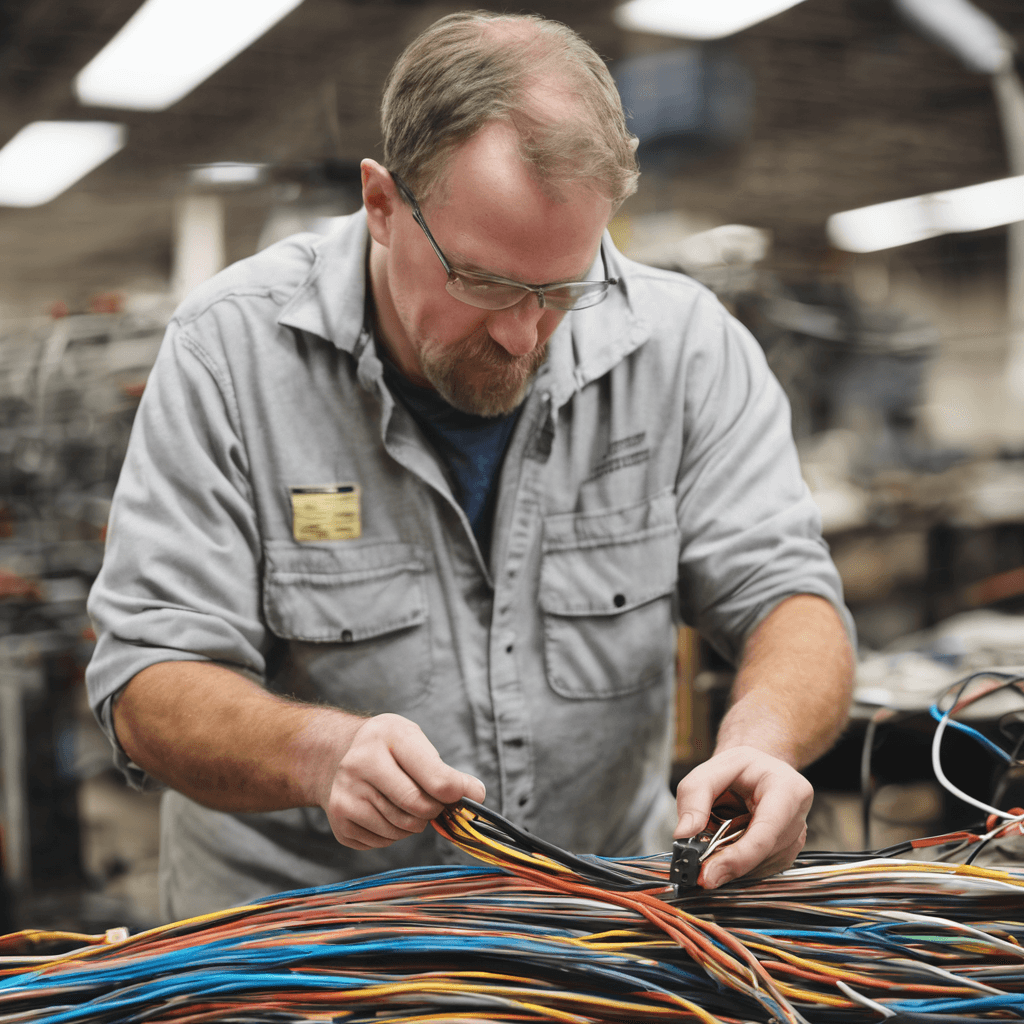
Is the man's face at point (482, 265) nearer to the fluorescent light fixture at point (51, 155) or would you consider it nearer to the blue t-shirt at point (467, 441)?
the blue t-shirt at point (467, 441)

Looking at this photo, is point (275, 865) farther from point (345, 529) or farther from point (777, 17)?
point (777, 17)

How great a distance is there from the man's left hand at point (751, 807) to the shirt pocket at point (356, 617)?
1.38 ft

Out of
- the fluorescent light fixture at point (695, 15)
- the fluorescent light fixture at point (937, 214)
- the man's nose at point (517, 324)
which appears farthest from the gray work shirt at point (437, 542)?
the fluorescent light fixture at point (937, 214)

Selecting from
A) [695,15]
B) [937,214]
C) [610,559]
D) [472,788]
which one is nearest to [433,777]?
[472,788]

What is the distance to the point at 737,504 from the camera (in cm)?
116

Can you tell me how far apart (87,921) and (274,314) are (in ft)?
6.84

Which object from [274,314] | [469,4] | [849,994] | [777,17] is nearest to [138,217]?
[469,4]

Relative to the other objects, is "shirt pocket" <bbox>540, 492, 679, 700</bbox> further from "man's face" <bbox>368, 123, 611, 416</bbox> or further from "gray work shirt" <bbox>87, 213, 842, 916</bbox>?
"man's face" <bbox>368, 123, 611, 416</bbox>

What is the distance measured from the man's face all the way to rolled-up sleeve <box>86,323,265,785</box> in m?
0.23

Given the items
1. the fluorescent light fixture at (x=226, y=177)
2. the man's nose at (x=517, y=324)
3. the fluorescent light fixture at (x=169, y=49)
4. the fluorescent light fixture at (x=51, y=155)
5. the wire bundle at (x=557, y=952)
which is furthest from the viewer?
the fluorescent light fixture at (x=51, y=155)

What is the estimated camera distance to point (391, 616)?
1094mm

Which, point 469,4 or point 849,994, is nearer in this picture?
point 849,994

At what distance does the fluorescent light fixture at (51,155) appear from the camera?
6430mm

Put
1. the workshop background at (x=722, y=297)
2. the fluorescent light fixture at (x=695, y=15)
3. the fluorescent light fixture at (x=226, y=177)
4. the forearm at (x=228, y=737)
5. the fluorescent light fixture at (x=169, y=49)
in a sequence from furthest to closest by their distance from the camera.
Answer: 1. the fluorescent light fixture at (x=695, y=15)
2. the fluorescent light fixture at (x=169, y=49)
3. the fluorescent light fixture at (x=226, y=177)
4. the workshop background at (x=722, y=297)
5. the forearm at (x=228, y=737)
